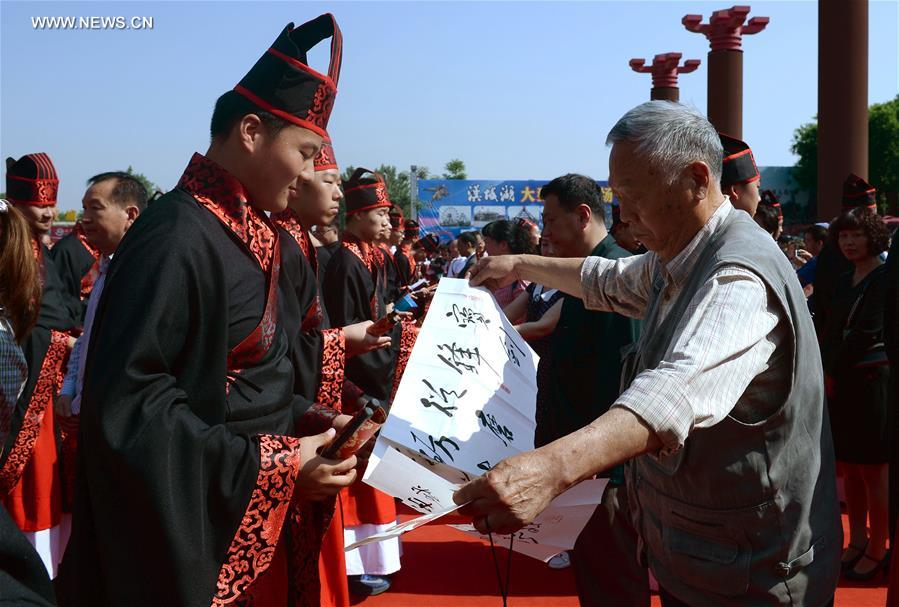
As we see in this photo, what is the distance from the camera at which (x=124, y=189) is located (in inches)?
175

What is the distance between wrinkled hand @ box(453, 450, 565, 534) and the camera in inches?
52.9

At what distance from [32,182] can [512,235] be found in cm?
349

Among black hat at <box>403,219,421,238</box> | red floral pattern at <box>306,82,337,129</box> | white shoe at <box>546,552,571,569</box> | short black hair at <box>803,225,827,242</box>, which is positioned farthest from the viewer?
black hat at <box>403,219,421,238</box>

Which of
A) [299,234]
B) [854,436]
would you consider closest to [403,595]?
[299,234]

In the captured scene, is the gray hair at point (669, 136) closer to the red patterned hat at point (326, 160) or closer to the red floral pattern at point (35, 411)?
the red patterned hat at point (326, 160)

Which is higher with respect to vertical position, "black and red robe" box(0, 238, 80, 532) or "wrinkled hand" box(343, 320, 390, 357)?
"wrinkled hand" box(343, 320, 390, 357)

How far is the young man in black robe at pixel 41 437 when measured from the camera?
3961 mm

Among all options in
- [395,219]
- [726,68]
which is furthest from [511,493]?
[726,68]

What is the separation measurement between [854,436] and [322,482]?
3.82 metres

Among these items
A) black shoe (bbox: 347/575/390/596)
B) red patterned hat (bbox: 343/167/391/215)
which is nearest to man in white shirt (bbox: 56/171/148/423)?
red patterned hat (bbox: 343/167/391/215)

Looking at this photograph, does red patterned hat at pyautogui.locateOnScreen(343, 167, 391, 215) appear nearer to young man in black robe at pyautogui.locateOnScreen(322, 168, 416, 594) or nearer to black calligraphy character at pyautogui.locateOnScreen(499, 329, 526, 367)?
young man in black robe at pyautogui.locateOnScreen(322, 168, 416, 594)

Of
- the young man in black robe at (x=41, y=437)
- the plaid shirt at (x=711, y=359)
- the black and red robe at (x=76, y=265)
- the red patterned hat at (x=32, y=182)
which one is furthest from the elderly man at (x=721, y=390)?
the black and red robe at (x=76, y=265)

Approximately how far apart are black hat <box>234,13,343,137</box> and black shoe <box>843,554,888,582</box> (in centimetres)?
388

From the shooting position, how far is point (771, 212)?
20.4ft
